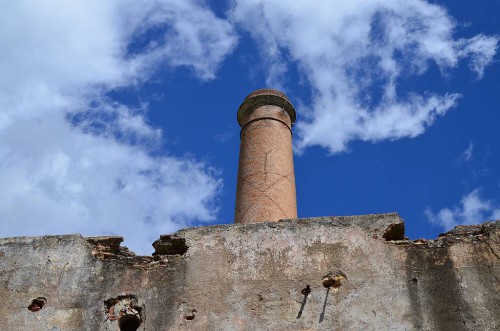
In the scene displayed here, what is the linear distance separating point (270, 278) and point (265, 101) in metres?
4.06

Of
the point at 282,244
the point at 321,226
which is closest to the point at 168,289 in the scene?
the point at 282,244

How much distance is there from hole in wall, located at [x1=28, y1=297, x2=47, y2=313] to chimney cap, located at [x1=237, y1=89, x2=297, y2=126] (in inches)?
175

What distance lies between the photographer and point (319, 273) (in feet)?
20.5

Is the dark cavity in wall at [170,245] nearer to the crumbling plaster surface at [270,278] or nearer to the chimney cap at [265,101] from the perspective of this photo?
the crumbling plaster surface at [270,278]

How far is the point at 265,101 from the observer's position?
9773 millimetres

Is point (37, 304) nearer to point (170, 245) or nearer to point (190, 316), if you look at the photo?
point (170, 245)

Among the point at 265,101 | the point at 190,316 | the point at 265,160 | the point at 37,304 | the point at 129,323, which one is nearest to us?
the point at 190,316

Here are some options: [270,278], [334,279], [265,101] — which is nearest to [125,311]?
[270,278]

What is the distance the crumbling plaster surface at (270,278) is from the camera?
5918 mm

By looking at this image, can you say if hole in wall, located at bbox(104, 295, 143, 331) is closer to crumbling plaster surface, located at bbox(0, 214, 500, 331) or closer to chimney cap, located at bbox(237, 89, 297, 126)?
crumbling plaster surface, located at bbox(0, 214, 500, 331)

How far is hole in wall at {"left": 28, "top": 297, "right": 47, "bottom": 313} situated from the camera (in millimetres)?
6355

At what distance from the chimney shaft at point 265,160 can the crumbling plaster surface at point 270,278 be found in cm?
169

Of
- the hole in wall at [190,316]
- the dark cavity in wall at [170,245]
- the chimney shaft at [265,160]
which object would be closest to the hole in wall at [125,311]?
the hole in wall at [190,316]

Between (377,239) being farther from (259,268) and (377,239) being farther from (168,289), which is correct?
(168,289)
